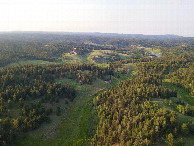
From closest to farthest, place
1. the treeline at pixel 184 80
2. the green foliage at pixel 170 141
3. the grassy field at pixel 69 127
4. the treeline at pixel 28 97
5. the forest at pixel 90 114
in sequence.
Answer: the green foliage at pixel 170 141 → the forest at pixel 90 114 → the grassy field at pixel 69 127 → the treeline at pixel 28 97 → the treeline at pixel 184 80

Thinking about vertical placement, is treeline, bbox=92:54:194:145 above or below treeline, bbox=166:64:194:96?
below

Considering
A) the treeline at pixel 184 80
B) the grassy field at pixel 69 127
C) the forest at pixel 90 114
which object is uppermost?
the treeline at pixel 184 80

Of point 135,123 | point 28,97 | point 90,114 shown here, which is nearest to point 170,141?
point 135,123

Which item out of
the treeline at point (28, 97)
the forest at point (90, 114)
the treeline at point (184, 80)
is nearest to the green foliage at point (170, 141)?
the forest at point (90, 114)

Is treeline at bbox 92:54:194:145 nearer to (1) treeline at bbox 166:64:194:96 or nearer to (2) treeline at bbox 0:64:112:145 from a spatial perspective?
(2) treeline at bbox 0:64:112:145

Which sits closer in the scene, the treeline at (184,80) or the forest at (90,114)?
the forest at (90,114)

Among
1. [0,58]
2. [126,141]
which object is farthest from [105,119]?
[0,58]

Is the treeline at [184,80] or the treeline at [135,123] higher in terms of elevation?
the treeline at [184,80]

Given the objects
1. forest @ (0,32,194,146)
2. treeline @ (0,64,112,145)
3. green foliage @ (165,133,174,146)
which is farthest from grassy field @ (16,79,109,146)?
green foliage @ (165,133,174,146)

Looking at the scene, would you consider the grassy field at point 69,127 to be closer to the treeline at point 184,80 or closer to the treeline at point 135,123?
the treeline at point 135,123

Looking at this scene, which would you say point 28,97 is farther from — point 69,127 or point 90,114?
point 90,114

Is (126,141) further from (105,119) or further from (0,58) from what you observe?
(0,58)
